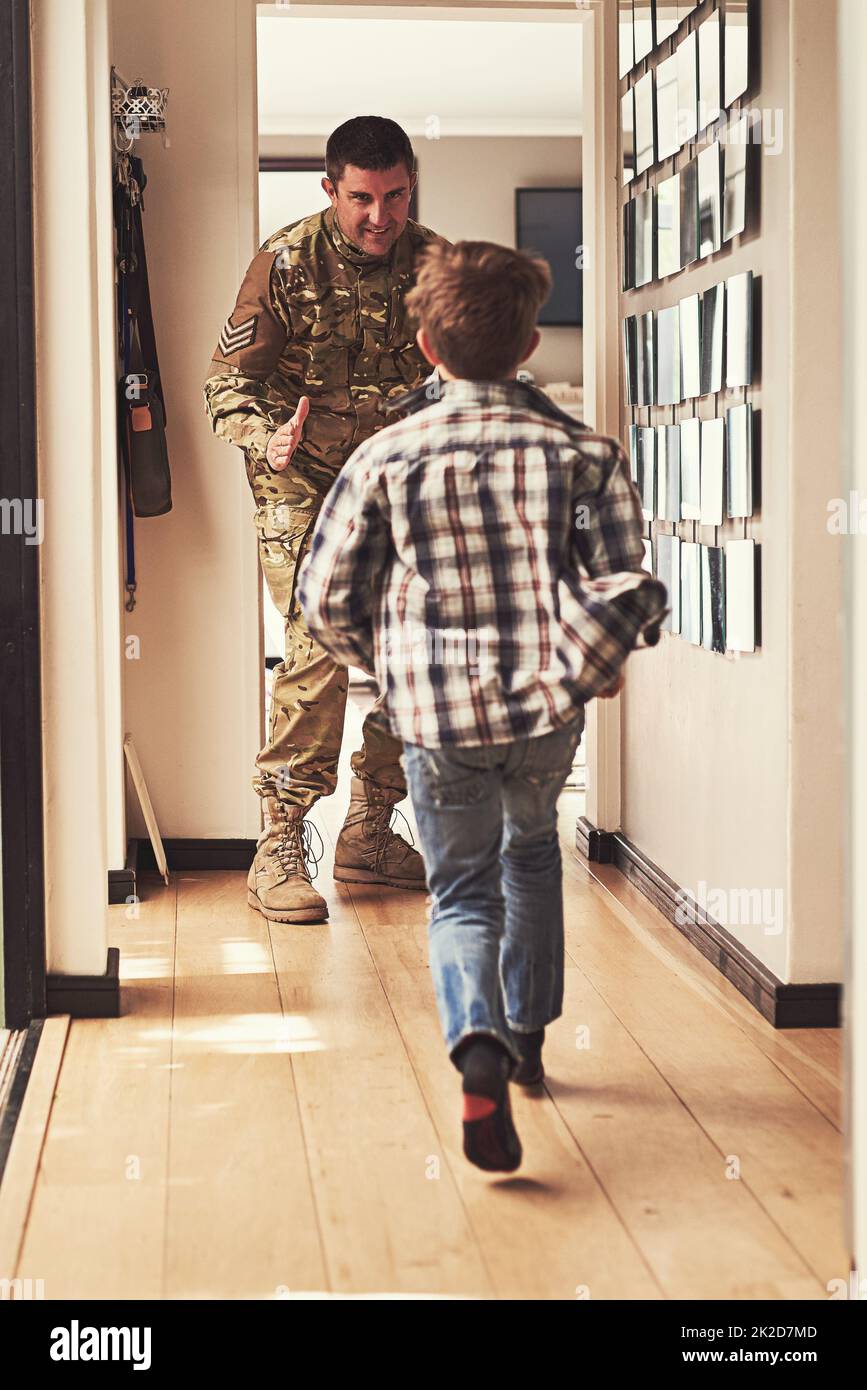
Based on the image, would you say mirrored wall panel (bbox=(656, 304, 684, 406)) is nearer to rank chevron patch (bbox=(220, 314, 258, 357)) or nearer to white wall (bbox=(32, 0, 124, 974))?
rank chevron patch (bbox=(220, 314, 258, 357))

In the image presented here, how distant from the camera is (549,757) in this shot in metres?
2.08

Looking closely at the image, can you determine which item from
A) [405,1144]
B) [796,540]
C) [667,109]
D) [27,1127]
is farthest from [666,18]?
[27,1127]

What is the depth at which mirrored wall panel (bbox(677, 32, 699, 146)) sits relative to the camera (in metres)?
3.04

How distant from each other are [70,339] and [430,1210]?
1515mm

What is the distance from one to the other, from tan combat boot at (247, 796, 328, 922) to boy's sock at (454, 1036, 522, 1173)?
143 centimetres

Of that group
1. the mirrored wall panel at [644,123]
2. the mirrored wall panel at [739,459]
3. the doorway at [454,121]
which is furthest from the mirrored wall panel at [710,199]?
the doorway at [454,121]

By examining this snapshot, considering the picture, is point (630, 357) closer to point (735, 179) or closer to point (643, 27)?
point (643, 27)

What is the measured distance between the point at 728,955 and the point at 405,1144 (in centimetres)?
96

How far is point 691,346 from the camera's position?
10.1ft

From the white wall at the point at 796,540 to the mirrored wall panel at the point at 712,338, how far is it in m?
0.06

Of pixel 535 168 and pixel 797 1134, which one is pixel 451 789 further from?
pixel 535 168

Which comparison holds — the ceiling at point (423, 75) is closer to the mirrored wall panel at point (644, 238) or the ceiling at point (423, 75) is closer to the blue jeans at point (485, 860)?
the mirrored wall panel at point (644, 238)
